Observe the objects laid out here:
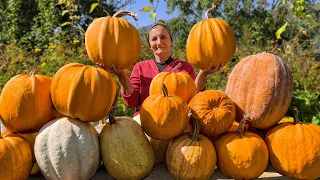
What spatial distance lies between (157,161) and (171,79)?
497 millimetres

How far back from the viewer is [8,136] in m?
1.69

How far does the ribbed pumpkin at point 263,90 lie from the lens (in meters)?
1.80

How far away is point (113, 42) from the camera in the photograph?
186 centimetres

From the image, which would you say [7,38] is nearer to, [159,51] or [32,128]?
[159,51]

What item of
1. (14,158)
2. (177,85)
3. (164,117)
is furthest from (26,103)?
(177,85)

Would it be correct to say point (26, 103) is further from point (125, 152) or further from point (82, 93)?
point (125, 152)

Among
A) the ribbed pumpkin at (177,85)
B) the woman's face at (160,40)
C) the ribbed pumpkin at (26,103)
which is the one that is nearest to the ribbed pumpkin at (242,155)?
the ribbed pumpkin at (177,85)

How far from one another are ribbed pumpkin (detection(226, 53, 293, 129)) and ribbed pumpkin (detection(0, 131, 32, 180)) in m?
1.19

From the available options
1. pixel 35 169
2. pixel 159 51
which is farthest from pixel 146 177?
pixel 159 51

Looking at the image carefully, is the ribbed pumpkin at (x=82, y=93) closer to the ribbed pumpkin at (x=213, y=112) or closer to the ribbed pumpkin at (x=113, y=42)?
the ribbed pumpkin at (x=113, y=42)

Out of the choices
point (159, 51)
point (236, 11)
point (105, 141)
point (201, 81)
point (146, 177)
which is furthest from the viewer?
point (236, 11)

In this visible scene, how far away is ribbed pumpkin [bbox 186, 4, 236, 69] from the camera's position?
197cm

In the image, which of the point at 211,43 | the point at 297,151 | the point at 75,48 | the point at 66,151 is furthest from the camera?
the point at 75,48

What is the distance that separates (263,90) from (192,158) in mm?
563
